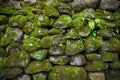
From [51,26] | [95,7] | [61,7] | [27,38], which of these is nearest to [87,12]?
[95,7]

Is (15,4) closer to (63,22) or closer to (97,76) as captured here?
(63,22)

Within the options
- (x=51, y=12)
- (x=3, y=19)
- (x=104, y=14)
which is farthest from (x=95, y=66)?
(x=3, y=19)

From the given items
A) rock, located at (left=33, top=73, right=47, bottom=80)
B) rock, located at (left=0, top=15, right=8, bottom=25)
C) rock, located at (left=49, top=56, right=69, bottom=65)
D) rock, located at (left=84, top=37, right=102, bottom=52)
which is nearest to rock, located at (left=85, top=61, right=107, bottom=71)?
rock, located at (left=84, top=37, right=102, bottom=52)

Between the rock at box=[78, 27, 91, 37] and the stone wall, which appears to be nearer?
the stone wall

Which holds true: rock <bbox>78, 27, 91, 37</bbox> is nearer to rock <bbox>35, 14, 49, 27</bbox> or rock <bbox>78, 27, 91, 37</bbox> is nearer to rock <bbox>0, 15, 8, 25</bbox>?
rock <bbox>35, 14, 49, 27</bbox>

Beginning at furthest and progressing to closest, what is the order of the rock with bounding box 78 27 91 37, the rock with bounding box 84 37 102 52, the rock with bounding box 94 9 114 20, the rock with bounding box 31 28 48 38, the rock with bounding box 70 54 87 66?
1. the rock with bounding box 94 9 114 20
2. the rock with bounding box 31 28 48 38
3. the rock with bounding box 78 27 91 37
4. the rock with bounding box 84 37 102 52
5. the rock with bounding box 70 54 87 66

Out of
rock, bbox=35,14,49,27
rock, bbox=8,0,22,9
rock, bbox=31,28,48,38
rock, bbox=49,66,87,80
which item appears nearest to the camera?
rock, bbox=49,66,87,80
